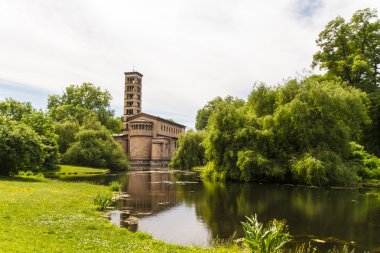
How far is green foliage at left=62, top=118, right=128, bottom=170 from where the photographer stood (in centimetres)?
5912

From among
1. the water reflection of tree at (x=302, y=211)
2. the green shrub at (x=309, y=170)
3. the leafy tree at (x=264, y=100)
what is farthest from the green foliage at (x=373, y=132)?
the water reflection of tree at (x=302, y=211)

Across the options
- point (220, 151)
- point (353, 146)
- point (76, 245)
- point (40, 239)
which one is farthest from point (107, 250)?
point (353, 146)

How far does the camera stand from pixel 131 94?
10019cm

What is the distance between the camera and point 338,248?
1397cm

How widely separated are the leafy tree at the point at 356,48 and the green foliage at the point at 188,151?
29.1 m

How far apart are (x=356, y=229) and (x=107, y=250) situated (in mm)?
12975

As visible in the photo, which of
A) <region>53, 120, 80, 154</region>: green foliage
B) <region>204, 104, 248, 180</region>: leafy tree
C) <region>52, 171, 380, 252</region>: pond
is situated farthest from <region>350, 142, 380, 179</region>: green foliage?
<region>53, 120, 80, 154</region>: green foliage

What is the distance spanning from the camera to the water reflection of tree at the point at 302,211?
1688cm

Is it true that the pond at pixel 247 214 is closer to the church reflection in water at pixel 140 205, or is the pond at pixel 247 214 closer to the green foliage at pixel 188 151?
the church reflection in water at pixel 140 205

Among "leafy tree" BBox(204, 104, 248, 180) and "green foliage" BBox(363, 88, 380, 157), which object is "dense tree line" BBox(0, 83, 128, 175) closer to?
"leafy tree" BBox(204, 104, 248, 180)

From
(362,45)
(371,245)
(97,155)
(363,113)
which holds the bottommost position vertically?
(371,245)

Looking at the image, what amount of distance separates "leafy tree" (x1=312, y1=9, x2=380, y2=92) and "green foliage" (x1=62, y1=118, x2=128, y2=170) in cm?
4000

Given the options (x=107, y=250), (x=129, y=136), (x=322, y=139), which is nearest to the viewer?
(x=107, y=250)

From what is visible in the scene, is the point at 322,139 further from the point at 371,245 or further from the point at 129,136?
the point at 129,136
